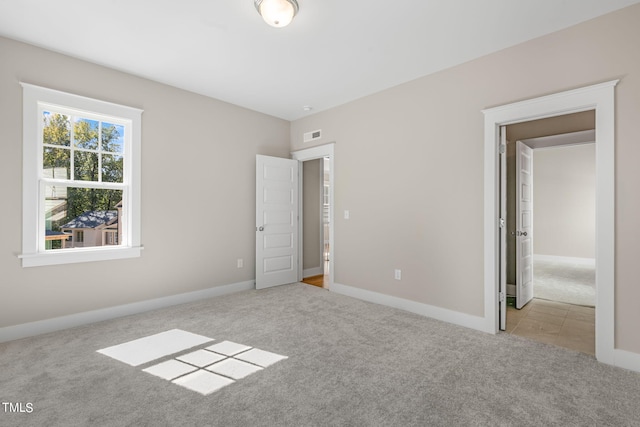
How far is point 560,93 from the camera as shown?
2697mm

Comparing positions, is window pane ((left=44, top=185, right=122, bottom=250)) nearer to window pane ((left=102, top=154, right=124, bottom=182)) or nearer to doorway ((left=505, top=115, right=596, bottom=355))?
window pane ((left=102, top=154, right=124, bottom=182))

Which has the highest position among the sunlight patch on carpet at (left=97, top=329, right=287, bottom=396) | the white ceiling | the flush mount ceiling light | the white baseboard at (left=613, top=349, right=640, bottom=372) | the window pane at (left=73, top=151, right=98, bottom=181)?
the white ceiling

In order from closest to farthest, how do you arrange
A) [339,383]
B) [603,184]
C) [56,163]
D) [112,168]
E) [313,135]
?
1. [339,383]
2. [603,184]
3. [56,163]
4. [112,168]
5. [313,135]

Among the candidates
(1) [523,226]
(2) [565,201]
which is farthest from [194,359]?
(2) [565,201]

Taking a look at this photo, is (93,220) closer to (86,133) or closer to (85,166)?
(85,166)

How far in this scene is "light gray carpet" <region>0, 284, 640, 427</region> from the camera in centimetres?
182

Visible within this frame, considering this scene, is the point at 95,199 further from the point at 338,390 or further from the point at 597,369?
the point at 597,369

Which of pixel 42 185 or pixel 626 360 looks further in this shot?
pixel 42 185

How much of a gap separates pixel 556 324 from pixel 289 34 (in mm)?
4082

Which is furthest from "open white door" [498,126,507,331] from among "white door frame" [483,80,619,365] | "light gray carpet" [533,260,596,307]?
"light gray carpet" [533,260,596,307]

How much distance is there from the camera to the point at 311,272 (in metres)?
5.80

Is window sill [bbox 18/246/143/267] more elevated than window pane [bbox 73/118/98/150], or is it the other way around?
window pane [bbox 73/118/98/150]

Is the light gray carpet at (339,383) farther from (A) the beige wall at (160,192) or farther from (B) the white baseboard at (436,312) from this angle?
(A) the beige wall at (160,192)

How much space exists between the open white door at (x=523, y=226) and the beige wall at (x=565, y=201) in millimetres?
4351
